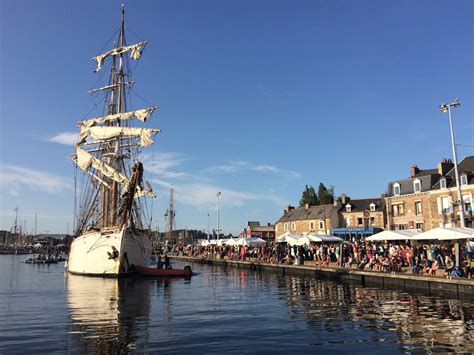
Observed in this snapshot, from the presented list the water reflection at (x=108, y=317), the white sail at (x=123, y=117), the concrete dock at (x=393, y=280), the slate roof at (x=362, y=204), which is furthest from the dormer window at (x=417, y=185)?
the water reflection at (x=108, y=317)

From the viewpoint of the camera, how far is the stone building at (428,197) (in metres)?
46.0

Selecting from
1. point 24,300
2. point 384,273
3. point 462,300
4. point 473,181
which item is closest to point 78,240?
point 24,300

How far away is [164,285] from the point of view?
32.5m

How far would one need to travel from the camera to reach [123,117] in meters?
55.2

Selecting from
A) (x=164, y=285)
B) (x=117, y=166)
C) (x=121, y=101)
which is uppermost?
(x=121, y=101)

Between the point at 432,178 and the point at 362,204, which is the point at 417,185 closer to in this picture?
the point at 432,178

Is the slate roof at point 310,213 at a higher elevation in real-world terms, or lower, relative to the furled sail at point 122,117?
lower

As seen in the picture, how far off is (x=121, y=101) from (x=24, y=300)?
1490 inches

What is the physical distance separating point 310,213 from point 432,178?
84.1 ft

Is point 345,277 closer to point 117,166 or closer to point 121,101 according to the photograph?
point 117,166

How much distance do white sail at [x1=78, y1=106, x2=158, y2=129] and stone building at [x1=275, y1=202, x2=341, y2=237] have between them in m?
32.9

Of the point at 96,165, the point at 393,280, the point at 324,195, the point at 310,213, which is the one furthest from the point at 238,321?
the point at 324,195

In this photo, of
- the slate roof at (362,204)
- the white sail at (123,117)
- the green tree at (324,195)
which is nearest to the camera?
the white sail at (123,117)

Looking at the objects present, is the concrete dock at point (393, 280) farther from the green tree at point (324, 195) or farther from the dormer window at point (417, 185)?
the green tree at point (324, 195)
